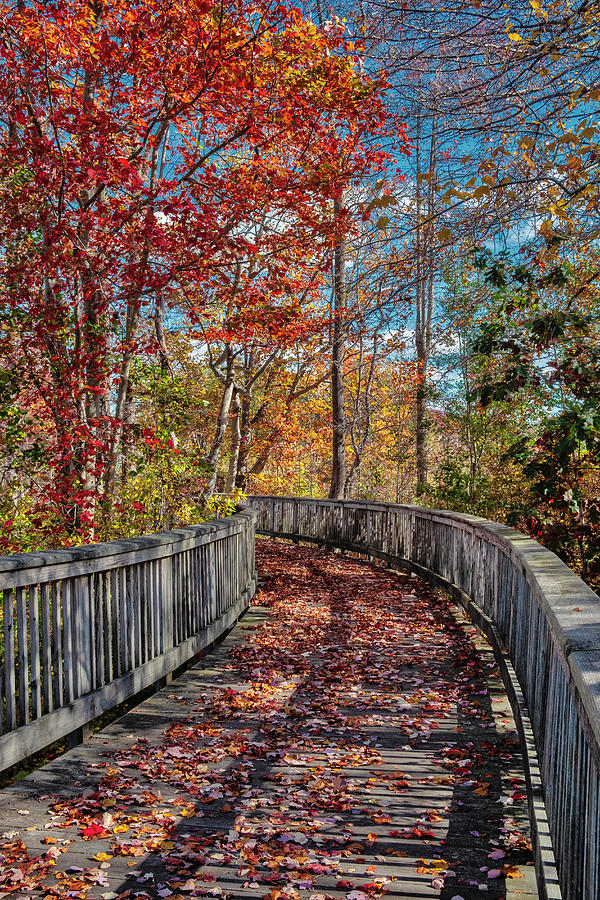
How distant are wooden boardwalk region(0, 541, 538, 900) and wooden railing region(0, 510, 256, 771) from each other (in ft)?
1.08

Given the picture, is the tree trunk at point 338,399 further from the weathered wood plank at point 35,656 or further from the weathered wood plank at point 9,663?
the weathered wood plank at point 9,663

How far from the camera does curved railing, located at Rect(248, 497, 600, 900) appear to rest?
2.15 m

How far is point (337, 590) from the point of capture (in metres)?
11.0

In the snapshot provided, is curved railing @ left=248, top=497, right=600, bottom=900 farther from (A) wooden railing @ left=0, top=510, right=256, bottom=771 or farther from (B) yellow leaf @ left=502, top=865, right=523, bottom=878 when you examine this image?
(A) wooden railing @ left=0, top=510, right=256, bottom=771

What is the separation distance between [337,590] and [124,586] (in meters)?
6.29

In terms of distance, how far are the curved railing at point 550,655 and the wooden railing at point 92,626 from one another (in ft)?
8.43

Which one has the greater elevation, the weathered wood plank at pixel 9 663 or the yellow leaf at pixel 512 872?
the weathered wood plank at pixel 9 663

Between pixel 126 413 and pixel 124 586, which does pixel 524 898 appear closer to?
pixel 124 586

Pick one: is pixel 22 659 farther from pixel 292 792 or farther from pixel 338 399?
pixel 338 399

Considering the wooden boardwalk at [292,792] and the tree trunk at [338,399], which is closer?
the wooden boardwalk at [292,792]

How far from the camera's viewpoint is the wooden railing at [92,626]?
3.87 meters

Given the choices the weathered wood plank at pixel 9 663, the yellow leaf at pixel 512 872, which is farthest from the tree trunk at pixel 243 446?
the yellow leaf at pixel 512 872

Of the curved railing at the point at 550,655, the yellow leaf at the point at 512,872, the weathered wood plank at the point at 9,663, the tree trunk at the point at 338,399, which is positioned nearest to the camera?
the curved railing at the point at 550,655

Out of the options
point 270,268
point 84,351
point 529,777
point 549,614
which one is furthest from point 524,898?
point 270,268
